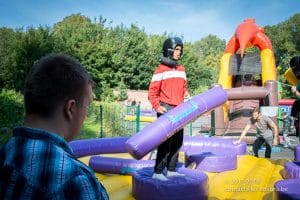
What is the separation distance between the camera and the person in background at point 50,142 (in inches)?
36.2

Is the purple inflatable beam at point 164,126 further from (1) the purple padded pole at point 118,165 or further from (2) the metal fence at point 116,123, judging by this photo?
(2) the metal fence at point 116,123

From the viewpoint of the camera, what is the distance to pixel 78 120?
1.08 m

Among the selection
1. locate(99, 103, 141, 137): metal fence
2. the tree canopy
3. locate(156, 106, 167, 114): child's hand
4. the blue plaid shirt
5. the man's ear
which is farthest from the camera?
the tree canopy

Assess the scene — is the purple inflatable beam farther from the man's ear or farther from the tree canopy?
the tree canopy

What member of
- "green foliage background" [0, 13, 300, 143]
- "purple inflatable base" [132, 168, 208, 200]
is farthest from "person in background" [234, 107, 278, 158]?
"green foliage background" [0, 13, 300, 143]

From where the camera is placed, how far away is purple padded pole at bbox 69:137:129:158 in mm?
5822

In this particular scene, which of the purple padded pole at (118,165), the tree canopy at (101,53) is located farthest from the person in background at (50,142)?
the tree canopy at (101,53)

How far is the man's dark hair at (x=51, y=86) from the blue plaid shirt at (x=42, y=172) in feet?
0.24

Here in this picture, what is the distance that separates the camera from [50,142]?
964mm

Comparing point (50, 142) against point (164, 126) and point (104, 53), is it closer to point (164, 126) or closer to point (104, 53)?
point (164, 126)

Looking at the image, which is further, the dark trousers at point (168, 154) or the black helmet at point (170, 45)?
the black helmet at point (170, 45)

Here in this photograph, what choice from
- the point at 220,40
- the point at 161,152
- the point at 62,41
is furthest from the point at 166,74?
the point at 220,40

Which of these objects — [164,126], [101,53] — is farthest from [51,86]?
[101,53]

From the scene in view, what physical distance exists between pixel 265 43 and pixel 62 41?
613 inches
